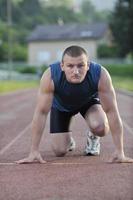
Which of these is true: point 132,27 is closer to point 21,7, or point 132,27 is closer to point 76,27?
point 76,27

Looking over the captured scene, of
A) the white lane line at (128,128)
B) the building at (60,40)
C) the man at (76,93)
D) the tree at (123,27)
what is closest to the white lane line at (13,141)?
the man at (76,93)

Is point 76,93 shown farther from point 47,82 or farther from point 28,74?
point 28,74

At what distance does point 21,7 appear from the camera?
121875 mm

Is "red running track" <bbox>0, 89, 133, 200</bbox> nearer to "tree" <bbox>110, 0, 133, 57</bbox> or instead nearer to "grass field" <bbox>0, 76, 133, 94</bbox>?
"grass field" <bbox>0, 76, 133, 94</bbox>

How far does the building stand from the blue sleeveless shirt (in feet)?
247

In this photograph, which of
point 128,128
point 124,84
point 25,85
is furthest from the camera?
point 25,85

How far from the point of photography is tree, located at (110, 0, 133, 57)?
189 ft

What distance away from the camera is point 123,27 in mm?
60156

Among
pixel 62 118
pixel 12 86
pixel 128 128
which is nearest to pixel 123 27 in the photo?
pixel 12 86

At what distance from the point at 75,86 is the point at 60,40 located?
79.9 metres

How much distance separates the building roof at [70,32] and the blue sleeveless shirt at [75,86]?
77.9 m

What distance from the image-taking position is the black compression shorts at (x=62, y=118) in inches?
326

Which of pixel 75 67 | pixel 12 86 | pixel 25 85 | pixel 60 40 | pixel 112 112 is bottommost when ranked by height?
pixel 25 85

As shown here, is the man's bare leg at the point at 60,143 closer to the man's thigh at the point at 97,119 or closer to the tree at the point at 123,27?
the man's thigh at the point at 97,119
